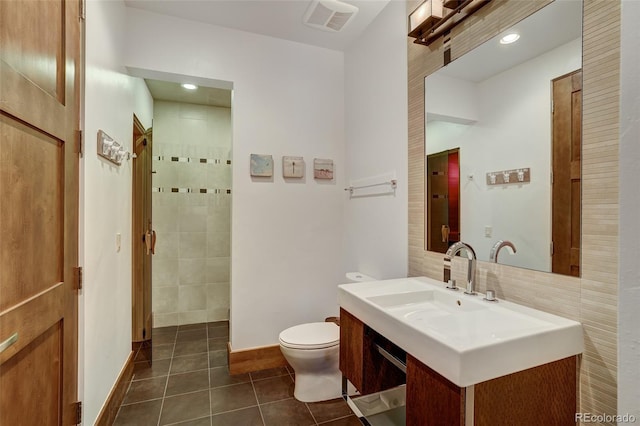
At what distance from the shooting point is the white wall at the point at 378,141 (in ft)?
6.69

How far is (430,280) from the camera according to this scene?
5.73 feet

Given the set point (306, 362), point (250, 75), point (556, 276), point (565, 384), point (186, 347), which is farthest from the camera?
point (186, 347)

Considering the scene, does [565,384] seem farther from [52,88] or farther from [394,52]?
[52,88]

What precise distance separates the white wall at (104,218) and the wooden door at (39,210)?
0.11 meters

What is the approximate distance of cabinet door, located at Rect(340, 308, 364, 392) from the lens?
58.1 inches

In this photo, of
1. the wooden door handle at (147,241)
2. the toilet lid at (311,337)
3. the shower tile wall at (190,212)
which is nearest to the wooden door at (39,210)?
the toilet lid at (311,337)

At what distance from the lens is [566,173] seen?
3.79ft

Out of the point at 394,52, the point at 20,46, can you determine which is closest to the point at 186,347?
the point at 20,46

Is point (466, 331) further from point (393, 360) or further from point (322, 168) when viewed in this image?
point (322, 168)

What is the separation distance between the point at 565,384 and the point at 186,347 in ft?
9.43

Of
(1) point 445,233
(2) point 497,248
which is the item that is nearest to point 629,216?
(2) point 497,248

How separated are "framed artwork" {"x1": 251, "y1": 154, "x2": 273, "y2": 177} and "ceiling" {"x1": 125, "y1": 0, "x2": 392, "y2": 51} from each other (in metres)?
1.03

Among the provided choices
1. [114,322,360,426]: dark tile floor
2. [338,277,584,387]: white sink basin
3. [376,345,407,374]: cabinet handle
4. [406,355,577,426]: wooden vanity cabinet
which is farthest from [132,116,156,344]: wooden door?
[406,355,577,426]: wooden vanity cabinet

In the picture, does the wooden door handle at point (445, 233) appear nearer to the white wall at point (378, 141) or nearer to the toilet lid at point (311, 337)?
the white wall at point (378, 141)
